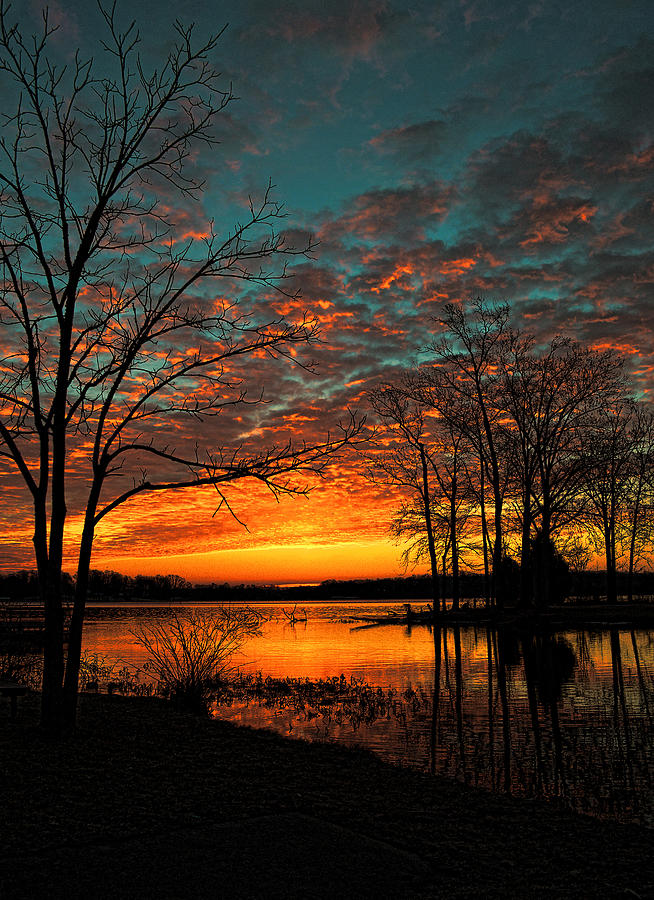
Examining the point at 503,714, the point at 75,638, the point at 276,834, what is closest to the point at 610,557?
the point at 503,714

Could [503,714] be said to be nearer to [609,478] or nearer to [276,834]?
[276,834]

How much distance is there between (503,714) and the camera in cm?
1258

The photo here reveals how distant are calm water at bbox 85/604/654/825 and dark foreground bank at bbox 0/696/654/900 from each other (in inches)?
55.5

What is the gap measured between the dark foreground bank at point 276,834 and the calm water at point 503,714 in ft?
4.63

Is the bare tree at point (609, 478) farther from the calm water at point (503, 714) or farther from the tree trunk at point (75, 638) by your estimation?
the tree trunk at point (75, 638)

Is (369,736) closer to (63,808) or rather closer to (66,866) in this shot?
(63,808)

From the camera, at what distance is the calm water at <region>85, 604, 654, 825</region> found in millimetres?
8289

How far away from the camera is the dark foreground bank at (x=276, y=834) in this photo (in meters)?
4.66

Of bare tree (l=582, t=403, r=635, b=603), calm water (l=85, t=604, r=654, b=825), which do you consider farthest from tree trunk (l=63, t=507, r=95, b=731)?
bare tree (l=582, t=403, r=635, b=603)

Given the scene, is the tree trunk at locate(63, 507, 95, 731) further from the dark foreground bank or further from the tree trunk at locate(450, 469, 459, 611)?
the tree trunk at locate(450, 469, 459, 611)

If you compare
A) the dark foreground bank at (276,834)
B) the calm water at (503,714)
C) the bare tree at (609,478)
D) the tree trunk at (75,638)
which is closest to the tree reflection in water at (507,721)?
the calm water at (503,714)

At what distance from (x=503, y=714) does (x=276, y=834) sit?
805 centimetres

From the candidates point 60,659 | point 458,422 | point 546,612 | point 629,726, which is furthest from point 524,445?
point 60,659

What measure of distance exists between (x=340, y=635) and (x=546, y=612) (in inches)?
462
